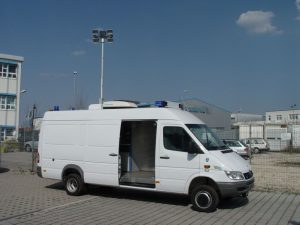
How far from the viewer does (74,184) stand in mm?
12484

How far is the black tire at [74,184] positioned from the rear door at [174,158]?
264 cm

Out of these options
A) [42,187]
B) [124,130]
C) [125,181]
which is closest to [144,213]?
[125,181]

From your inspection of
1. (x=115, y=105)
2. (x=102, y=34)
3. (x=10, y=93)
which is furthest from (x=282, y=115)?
(x=115, y=105)

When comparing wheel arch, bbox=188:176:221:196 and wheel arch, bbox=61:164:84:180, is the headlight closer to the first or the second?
wheel arch, bbox=188:176:221:196

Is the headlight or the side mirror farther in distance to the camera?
the side mirror

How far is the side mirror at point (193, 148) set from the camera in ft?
34.0

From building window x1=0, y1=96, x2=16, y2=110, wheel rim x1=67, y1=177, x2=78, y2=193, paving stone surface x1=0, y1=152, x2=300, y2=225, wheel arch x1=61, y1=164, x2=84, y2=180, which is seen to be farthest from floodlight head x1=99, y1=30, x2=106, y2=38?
building window x1=0, y1=96, x2=16, y2=110

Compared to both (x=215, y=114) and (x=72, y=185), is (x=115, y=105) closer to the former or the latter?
(x=72, y=185)

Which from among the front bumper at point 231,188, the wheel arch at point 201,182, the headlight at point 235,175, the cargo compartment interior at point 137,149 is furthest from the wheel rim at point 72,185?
the headlight at point 235,175

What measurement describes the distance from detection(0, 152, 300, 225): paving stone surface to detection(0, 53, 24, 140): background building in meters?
40.5

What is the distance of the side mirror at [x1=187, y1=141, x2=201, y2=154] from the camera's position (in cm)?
1035

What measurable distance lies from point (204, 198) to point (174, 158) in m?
1.25

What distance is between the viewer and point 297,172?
1967 centimetres

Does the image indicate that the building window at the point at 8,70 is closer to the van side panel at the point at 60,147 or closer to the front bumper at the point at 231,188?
the van side panel at the point at 60,147
